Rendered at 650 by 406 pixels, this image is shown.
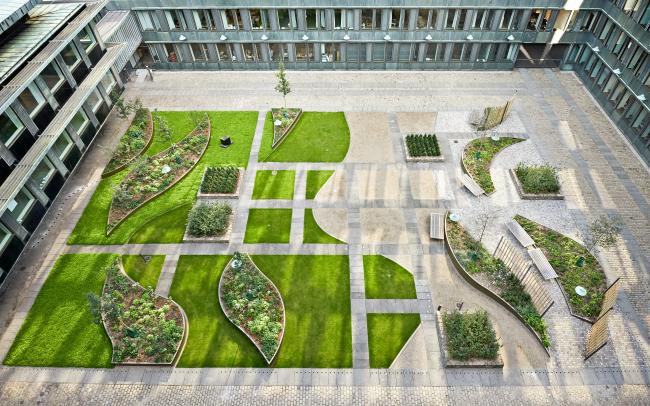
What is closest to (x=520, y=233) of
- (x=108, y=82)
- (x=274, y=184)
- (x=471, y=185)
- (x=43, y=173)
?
(x=471, y=185)

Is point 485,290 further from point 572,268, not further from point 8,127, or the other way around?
point 8,127

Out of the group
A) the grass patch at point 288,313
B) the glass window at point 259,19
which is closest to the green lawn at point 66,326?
the grass patch at point 288,313

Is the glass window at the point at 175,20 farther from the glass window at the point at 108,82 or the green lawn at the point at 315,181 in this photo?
the green lawn at the point at 315,181

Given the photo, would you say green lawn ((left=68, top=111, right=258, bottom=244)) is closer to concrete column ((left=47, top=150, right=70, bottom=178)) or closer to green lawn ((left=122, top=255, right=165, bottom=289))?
green lawn ((left=122, top=255, right=165, bottom=289))

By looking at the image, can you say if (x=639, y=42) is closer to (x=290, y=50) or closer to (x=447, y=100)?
(x=447, y=100)

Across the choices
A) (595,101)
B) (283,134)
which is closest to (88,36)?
(283,134)

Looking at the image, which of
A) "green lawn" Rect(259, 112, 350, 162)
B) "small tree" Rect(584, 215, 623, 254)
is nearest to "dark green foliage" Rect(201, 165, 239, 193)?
"green lawn" Rect(259, 112, 350, 162)
